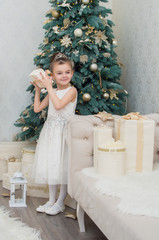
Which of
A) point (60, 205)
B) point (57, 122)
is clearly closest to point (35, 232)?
point (60, 205)

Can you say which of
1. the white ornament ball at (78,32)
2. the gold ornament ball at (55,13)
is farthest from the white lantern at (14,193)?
the gold ornament ball at (55,13)

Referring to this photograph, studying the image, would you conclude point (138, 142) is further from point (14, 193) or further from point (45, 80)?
point (14, 193)

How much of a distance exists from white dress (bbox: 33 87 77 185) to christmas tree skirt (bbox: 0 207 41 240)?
352 mm

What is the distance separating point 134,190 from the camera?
158cm

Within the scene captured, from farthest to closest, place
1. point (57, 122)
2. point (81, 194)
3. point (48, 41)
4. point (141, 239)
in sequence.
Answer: point (48, 41) < point (57, 122) < point (81, 194) < point (141, 239)

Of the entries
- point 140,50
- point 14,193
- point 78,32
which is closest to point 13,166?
point 14,193

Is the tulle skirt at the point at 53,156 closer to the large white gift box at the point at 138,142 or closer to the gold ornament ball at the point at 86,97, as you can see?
the gold ornament ball at the point at 86,97

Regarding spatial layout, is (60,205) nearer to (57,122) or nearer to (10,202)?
(10,202)

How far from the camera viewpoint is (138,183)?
170 cm

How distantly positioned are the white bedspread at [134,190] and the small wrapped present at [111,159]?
45 millimetres

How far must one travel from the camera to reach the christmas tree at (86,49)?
9.15 ft

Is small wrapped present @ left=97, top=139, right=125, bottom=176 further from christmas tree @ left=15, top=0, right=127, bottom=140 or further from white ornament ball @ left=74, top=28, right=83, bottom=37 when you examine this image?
white ornament ball @ left=74, top=28, right=83, bottom=37

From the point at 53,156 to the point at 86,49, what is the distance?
1025mm

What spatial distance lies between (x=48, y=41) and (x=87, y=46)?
406 mm
